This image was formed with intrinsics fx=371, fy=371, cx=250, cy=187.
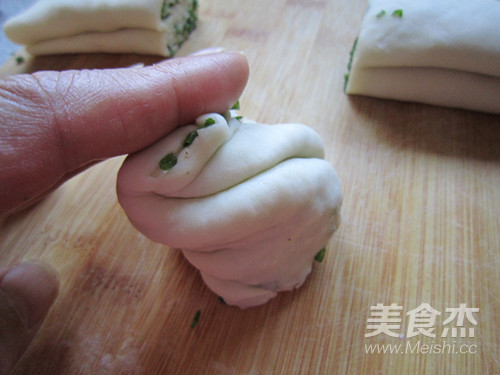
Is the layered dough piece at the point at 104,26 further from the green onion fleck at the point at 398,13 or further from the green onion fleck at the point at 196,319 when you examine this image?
the green onion fleck at the point at 196,319

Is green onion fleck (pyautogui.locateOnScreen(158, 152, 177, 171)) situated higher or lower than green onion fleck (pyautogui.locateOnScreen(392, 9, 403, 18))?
lower

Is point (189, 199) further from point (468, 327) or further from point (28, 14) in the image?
point (28, 14)

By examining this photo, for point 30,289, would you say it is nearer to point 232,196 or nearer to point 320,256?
point 232,196

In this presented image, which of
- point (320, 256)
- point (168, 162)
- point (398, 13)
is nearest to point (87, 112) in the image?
point (168, 162)

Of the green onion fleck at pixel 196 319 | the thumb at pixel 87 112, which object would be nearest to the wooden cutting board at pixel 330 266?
the green onion fleck at pixel 196 319

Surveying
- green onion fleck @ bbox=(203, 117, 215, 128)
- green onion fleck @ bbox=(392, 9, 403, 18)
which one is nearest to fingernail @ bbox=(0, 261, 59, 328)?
green onion fleck @ bbox=(203, 117, 215, 128)

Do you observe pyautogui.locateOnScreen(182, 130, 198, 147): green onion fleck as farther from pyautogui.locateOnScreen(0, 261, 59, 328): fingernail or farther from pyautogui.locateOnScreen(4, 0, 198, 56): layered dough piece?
pyautogui.locateOnScreen(4, 0, 198, 56): layered dough piece

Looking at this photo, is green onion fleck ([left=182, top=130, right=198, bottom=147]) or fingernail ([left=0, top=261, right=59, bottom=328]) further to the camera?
fingernail ([left=0, top=261, right=59, bottom=328])
